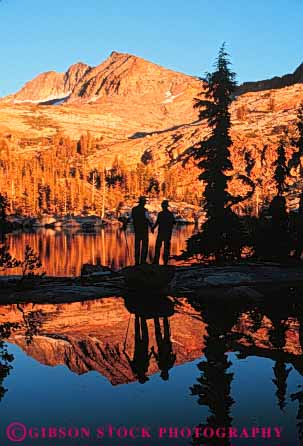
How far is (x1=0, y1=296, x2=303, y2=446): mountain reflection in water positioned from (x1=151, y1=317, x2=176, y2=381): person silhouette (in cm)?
2

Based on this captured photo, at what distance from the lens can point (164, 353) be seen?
36.3ft

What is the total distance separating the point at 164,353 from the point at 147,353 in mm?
359

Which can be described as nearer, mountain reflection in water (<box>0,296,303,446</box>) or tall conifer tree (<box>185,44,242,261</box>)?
mountain reflection in water (<box>0,296,303,446</box>)

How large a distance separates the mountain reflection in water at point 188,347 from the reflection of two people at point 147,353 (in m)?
0.02

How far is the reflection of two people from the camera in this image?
9.88m

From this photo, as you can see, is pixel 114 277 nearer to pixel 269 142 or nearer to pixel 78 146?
pixel 269 142

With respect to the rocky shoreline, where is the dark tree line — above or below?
above

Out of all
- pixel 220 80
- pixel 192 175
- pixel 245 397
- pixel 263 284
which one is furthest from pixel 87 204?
pixel 245 397

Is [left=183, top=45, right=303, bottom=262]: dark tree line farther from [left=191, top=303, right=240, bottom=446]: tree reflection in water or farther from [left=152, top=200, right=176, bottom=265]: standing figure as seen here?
[left=191, top=303, right=240, bottom=446]: tree reflection in water

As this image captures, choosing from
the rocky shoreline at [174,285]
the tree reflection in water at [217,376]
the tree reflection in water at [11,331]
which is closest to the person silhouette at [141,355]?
the tree reflection in water at [217,376]

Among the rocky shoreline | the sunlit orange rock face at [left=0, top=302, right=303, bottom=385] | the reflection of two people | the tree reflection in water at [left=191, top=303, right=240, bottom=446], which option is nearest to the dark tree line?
the rocky shoreline

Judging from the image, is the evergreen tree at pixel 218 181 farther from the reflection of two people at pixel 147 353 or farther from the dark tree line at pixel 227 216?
the reflection of two people at pixel 147 353

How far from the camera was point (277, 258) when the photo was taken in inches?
936

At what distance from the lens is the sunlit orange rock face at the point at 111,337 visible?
34.2 feet
